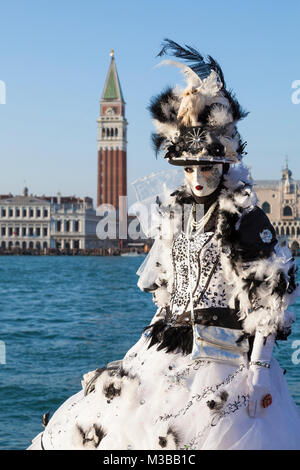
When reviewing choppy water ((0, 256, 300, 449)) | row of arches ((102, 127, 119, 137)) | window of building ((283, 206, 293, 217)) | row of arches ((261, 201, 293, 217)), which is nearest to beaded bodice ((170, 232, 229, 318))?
choppy water ((0, 256, 300, 449))

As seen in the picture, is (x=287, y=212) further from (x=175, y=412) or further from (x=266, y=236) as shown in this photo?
(x=175, y=412)

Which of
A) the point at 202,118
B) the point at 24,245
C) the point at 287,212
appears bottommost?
the point at 24,245

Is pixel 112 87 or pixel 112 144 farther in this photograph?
pixel 112 87

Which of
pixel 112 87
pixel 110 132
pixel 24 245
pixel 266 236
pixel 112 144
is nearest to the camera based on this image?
pixel 266 236

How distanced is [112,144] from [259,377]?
267 ft

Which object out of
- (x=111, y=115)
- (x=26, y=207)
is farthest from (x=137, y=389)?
(x=111, y=115)

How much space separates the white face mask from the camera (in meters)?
2.35

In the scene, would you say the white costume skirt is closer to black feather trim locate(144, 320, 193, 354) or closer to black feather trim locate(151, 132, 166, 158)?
Answer: black feather trim locate(144, 320, 193, 354)

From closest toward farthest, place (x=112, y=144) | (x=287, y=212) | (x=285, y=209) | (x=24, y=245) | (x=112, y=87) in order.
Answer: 1. (x=24, y=245)
2. (x=285, y=209)
3. (x=287, y=212)
4. (x=112, y=144)
5. (x=112, y=87)

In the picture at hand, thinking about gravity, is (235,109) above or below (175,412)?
above

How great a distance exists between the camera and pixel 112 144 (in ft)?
271

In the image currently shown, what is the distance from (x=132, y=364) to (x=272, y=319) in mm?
472

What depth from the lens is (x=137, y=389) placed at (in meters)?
2.17

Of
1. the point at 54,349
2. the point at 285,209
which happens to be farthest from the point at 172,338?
the point at 285,209
